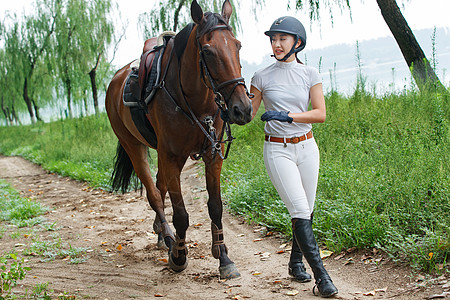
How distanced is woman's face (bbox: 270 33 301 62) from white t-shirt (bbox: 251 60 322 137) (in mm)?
94

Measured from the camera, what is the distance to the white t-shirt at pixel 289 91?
321 centimetres

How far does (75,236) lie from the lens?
220 inches

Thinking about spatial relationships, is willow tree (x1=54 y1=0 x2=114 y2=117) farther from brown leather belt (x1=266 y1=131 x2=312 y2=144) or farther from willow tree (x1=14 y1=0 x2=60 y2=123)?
brown leather belt (x1=266 y1=131 x2=312 y2=144)

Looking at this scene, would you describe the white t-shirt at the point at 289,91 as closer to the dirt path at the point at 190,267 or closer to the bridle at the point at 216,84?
the bridle at the point at 216,84

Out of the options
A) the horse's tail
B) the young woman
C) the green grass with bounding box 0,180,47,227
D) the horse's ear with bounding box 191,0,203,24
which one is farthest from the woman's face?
the green grass with bounding box 0,180,47,227

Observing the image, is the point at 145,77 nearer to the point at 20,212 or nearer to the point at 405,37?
the point at 20,212

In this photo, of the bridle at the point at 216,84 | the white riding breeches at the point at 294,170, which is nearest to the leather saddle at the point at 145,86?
the bridle at the point at 216,84

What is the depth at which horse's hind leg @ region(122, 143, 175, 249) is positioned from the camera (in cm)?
461

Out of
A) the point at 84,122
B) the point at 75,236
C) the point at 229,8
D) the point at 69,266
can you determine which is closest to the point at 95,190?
the point at 75,236

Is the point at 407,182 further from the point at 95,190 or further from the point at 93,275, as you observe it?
the point at 95,190

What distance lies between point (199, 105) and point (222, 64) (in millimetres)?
657

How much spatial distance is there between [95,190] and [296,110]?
6.33 meters

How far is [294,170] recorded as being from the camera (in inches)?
125

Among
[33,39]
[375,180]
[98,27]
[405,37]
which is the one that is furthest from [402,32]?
[33,39]
